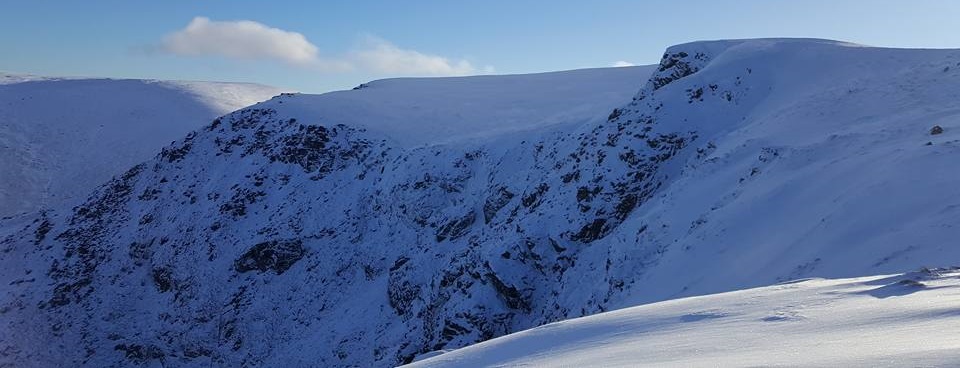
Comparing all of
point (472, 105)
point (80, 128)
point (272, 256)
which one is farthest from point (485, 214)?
point (80, 128)

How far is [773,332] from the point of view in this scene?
541 centimetres

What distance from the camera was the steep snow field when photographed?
14.0 feet

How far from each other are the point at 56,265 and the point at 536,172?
24.8 meters

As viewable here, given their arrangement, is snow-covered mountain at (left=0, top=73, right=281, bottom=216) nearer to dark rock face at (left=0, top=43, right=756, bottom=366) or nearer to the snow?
dark rock face at (left=0, top=43, right=756, bottom=366)

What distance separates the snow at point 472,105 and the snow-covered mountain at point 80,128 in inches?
975

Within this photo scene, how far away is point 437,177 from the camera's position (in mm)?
30031

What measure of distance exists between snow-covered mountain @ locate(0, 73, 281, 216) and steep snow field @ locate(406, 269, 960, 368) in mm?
53748

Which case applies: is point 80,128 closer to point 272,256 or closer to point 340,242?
point 272,256

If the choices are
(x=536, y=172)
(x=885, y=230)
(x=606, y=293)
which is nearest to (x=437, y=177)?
(x=536, y=172)

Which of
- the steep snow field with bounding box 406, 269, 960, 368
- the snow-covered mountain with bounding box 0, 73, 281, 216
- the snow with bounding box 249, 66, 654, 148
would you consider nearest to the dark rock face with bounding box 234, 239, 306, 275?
the snow with bounding box 249, 66, 654, 148

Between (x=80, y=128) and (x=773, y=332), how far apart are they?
7222 centimetres

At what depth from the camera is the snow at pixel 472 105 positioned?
34.0 m

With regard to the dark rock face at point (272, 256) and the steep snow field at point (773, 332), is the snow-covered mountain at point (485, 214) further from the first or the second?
the steep snow field at point (773, 332)

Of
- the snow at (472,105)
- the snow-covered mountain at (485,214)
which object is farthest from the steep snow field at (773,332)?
the snow at (472,105)
